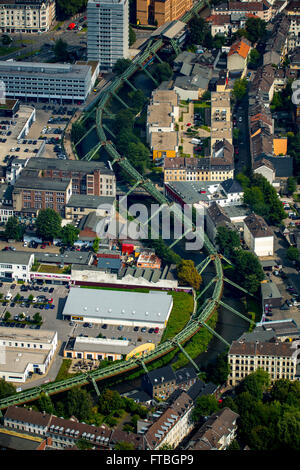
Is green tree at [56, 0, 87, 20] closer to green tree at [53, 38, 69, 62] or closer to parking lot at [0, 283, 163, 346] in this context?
green tree at [53, 38, 69, 62]

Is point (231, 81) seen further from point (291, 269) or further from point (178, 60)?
point (291, 269)

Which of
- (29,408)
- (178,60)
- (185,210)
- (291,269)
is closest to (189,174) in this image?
(185,210)

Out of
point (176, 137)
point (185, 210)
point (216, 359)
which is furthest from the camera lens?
point (176, 137)

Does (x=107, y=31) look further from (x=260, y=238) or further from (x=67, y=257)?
(x=260, y=238)

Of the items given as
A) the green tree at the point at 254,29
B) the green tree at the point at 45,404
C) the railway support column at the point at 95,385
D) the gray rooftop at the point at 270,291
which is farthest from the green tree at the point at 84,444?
the green tree at the point at 254,29

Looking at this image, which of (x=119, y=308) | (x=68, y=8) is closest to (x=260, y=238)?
(x=119, y=308)

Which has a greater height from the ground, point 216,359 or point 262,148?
point 262,148

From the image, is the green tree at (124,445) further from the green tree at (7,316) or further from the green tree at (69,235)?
the green tree at (69,235)

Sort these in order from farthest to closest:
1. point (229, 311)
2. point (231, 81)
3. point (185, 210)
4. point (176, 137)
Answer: point (231, 81) → point (176, 137) → point (185, 210) → point (229, 311)
